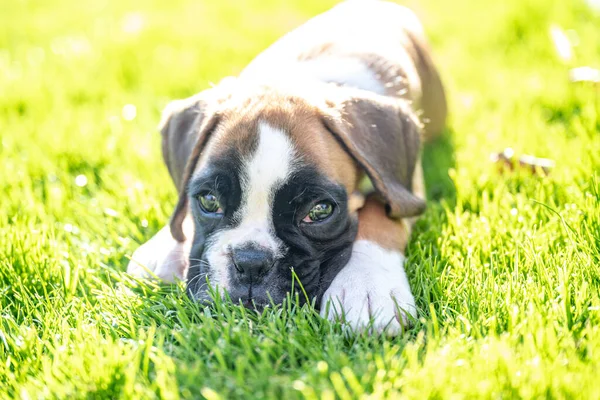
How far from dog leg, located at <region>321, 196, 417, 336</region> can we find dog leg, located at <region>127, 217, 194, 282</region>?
2.67ft

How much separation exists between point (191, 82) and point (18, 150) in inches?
73.3

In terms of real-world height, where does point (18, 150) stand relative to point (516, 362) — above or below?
below

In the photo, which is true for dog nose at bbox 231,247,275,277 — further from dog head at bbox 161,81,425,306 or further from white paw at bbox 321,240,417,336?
white paw at bbox 321,240,417,336

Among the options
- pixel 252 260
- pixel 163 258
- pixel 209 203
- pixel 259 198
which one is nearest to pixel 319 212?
pixel 259 198

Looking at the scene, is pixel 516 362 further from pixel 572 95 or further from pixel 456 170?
pixel 572 95

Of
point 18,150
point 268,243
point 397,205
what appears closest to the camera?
point 268,243

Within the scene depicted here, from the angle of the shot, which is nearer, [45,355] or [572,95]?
[45,355]

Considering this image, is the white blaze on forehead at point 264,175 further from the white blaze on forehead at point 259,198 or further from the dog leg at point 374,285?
the dog leg at point 374,285

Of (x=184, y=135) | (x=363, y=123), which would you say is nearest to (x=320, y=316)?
(x=363, y=123)

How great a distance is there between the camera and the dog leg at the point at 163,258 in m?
3.51

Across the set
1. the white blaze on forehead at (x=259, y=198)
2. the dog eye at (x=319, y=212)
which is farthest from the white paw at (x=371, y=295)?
the white blaze on forehead at (x=259, y=198)

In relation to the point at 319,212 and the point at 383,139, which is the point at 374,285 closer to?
the point at 319,212

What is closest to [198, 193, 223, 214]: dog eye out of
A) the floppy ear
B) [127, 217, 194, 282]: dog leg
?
[127, 217, 194, 282]: dog leg

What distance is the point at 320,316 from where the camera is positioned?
294 cm
